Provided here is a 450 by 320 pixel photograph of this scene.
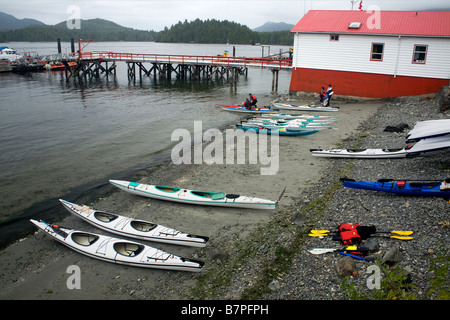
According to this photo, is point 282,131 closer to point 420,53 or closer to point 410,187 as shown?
point 410,187

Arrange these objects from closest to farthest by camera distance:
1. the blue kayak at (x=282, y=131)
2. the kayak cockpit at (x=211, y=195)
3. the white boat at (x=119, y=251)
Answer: the white boat at (x=119, y=251), the kayak cockpit at (x=211, y=195), the blue kayak at (x=282, y=131)

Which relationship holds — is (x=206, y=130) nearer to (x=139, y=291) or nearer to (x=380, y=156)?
(x=380, y=156)

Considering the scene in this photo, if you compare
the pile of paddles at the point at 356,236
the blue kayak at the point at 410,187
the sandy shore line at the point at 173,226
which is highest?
the blue kayak at the point at 410,187

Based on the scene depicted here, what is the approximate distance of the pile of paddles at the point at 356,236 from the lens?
7648 mm

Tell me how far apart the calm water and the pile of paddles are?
10.3 m

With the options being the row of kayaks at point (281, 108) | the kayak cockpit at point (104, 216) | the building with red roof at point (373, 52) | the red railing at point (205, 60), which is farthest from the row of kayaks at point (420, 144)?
the red railing at point (205, 60)

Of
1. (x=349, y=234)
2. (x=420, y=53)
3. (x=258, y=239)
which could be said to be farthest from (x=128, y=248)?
(x=420, y=53)

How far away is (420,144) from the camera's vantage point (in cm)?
1199

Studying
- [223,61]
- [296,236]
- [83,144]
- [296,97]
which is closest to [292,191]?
[296,236]

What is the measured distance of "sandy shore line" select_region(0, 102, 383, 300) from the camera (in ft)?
26.3

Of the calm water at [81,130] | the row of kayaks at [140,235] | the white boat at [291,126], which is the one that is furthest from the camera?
the white boat at [291,126]

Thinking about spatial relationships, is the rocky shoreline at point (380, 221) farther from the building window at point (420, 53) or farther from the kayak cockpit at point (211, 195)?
the building window at point (420, 53)

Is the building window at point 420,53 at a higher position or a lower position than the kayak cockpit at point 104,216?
higher

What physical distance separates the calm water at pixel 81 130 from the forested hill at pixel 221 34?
151377 mm
